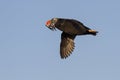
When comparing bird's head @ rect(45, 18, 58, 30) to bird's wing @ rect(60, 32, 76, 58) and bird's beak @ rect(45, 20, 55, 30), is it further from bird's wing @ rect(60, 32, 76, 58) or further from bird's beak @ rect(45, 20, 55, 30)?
bird's wing @ rect(60, 32, 76, 58)

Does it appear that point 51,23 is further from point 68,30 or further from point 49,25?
point 68,30

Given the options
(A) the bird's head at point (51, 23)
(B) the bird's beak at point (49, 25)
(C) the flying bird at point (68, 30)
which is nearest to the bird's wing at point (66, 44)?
(C) the flying bird at point (68, 30)

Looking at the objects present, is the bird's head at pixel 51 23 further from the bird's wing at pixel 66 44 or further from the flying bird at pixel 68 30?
the bird's wing at pixel 66 44

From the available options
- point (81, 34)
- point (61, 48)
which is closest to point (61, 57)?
point (61, 48)

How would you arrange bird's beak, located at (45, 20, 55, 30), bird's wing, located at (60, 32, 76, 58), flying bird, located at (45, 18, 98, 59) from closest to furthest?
1. flying bird, located at (45, 18, 98, 59)
2. bird's beak, located at (45, 20, 55, 30)
3. bird's wing, located at (60, 32, 76, 58)

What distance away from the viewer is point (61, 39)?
1090 inches

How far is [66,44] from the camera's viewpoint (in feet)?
89.7

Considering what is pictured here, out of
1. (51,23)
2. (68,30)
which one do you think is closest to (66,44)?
(51,23)

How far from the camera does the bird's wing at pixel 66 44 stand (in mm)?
26859

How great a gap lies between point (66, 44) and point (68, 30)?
2.33 meters

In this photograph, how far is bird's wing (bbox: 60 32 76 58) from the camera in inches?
1057

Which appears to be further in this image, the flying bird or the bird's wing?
the bird's wing

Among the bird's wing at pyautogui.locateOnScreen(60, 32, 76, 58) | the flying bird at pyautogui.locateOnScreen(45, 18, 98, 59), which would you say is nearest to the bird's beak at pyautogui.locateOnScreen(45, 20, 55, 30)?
the flying bird at pyautogui.locateOnScreen(45, 18, 98, 59)

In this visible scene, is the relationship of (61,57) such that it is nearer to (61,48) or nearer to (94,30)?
(61,48)
